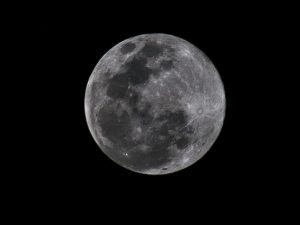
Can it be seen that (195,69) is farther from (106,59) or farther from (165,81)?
(106,59)

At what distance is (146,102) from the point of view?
6898 millimetres

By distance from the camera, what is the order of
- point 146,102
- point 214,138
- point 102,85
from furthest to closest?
point 214,138, point 102,85, point 146,102

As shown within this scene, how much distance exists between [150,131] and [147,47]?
1566mm

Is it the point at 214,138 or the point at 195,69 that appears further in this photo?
the point at 214,138

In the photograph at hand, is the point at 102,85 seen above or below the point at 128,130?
above

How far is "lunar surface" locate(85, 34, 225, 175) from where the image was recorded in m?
6.95

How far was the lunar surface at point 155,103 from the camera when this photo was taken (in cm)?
695

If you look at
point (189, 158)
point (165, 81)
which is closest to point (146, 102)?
point (165, 81)

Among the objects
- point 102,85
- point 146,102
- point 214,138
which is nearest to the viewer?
point 146,102

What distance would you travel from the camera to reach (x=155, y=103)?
22.6 ft

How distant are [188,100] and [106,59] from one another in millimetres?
1854

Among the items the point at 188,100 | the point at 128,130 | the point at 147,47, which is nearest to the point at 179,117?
the point at 188,100

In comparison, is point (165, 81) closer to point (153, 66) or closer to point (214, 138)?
point (153, 66)

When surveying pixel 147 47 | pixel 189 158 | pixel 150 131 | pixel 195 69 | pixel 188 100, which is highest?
pixel 147 47
